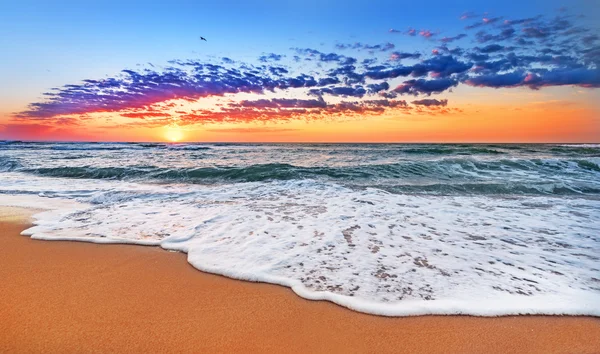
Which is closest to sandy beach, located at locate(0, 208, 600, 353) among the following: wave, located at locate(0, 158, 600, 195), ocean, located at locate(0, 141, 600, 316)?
ocean, located at locate(0, 141, 600, 316)

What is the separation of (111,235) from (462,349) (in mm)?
4470

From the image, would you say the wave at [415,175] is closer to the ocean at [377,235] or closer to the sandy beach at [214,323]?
the ocean at [377,235]

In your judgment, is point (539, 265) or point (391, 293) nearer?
point (391, 293)

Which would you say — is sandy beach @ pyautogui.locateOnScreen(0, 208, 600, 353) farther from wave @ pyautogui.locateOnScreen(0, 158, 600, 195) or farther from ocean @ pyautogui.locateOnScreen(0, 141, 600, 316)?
wave @ pyautogui.locateOnScreen(0, 158, 600, 195)

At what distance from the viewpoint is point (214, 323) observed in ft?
7.94

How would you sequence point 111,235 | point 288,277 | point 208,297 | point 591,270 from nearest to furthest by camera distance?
1. point 208,297
2. point 288,277
3. point 591,270
4. point 111,235

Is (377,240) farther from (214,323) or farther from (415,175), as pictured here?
(415,175)

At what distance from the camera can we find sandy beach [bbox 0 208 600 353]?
2.18 metres

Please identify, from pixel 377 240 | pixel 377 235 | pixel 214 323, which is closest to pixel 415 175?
pixel 377 235

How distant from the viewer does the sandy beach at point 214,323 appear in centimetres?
218

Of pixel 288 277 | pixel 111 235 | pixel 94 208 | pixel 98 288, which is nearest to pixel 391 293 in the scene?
pixel 288 277

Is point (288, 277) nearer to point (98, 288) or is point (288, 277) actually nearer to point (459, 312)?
point (459, 312)

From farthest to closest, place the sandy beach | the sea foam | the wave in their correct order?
the wave < the sea foam < the sandy beach

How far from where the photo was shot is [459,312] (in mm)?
2594
